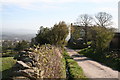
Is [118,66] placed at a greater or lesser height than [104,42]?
lesser

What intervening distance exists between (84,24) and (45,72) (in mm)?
43871

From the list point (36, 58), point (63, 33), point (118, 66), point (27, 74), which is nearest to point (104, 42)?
point (63, 33)

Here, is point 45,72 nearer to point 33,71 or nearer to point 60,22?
point 33,71

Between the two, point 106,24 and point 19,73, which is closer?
point 19,73

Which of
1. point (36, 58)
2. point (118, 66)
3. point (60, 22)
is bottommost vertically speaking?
point (118, 66)

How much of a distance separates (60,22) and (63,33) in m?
1.42

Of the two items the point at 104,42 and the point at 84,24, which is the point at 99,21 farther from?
the point at 104,42

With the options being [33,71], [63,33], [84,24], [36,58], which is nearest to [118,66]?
[63,33]

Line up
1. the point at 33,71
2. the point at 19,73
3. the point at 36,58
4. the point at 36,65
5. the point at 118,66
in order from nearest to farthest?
the point at 19,73 < the point at 33,71 < the point at 36,65 < the point at 36,58 < the point at 118,66

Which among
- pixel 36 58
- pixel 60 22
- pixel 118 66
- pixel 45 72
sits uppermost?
Result: pixel 60 22

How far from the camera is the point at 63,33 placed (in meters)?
20.0

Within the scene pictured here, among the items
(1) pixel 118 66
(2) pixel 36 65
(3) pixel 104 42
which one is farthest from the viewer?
(3) pixel 104 42

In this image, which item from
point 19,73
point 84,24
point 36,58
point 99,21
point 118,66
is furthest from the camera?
point 99,21

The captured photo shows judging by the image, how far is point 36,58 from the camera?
638 cm
